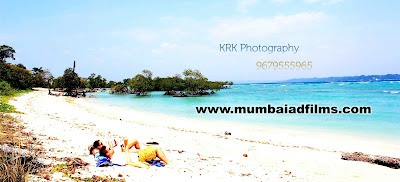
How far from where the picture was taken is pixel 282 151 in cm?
866

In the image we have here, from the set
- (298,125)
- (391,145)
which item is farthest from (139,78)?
(391,145)

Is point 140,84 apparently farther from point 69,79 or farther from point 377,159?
point 377,159

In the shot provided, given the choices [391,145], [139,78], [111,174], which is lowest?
[391,145]

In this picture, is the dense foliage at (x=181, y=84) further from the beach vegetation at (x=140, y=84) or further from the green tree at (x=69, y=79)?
the green tree at (x=69, y=79)

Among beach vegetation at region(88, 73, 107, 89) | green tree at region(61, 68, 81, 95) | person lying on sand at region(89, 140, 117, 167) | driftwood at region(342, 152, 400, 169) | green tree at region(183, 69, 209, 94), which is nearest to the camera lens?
person lying on sand at region(89, 140, 117, 167)

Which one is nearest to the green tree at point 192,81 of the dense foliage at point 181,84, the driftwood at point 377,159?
the dense foliage at point 181,84

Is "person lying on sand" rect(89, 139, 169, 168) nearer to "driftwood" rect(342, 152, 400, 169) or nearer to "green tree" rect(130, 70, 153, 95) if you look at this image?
"driftwood" rect(342, 152, 400, 169)

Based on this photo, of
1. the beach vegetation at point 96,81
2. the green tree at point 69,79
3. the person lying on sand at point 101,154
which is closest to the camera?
the person lying on sand at point 101,154

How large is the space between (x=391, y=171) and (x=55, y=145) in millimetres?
9050

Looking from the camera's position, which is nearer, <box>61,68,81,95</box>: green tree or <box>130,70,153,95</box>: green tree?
<box>61,68,81,95</box>: green tree

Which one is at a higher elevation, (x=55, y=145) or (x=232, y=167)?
(x=55, y=145)

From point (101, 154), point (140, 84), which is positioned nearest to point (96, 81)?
point (140, 84)

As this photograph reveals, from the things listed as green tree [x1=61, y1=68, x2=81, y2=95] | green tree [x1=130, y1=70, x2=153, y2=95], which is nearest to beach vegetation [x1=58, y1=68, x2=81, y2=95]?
green tree [x1=61, y1=68, x2=81, y2=95]

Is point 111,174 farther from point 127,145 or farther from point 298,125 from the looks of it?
point 298,125
